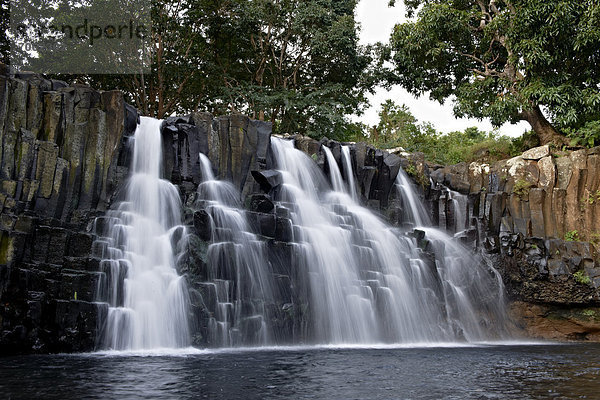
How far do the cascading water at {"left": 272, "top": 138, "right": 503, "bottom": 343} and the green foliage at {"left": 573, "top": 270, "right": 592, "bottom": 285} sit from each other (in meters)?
2.61

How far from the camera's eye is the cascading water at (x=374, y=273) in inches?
578

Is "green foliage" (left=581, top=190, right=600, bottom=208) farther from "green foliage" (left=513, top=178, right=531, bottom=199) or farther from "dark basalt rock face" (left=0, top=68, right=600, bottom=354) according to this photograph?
"green foliage" (left=513, top=178, right=531, bottom=199)

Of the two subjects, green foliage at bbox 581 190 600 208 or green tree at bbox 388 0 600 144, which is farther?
green tree at bbox 388 0 600 144

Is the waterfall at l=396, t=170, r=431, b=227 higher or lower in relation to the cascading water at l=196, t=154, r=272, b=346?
higher

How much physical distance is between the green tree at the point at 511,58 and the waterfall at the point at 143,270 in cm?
1644

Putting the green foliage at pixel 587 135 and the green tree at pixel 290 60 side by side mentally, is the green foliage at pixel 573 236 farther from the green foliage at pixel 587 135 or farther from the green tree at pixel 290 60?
the green tree at pixel 290 60

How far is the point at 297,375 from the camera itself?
834cm

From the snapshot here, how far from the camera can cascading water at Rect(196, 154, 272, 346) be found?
41.8ft

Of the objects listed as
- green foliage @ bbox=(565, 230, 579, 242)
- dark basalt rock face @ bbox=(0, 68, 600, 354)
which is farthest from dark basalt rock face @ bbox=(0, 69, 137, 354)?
green foliage @ bbox=(565, 230, 579, 242)

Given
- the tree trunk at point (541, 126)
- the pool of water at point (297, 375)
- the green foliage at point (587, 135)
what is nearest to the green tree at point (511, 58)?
the tree trunk at point (541, 126)

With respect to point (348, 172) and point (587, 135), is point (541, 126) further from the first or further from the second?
point (348, 172)

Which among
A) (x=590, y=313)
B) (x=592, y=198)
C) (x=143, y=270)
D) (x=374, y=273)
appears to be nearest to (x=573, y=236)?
(x=592, y=198)

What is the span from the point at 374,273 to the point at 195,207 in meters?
5.80

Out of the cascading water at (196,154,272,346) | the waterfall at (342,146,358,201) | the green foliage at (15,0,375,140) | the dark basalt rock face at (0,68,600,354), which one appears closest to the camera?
the dark basalt rock face at (0,68,600,354)
